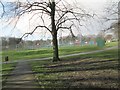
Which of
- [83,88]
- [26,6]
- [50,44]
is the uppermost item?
[26,6]

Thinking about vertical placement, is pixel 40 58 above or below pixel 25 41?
below

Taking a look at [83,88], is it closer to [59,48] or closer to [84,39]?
[84,39]

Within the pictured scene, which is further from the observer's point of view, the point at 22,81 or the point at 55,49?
the point at 55,49

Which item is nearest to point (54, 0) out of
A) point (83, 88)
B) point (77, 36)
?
point (77, 36)

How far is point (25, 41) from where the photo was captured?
59.2 ft

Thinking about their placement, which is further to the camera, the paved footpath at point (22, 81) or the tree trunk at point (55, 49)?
the tree trunk at point (55, 49)

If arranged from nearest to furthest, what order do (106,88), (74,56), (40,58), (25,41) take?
(106,88) → (25,41) → (40,58) → (74,56)

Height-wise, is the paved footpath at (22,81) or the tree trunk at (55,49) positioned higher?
the tree trunk at (55,49)

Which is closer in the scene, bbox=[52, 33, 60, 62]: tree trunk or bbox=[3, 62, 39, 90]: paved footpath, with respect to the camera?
bbox=[3, 62, 39, 90]: paved footpath

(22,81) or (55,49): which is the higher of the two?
(55,49)

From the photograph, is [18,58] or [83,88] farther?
[18,58]

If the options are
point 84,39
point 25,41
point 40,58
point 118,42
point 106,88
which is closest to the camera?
point 106,88

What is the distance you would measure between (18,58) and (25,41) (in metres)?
1.56

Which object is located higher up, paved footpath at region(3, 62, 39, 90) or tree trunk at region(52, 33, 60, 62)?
tree trunk at region(52, 33, 60, 62)
